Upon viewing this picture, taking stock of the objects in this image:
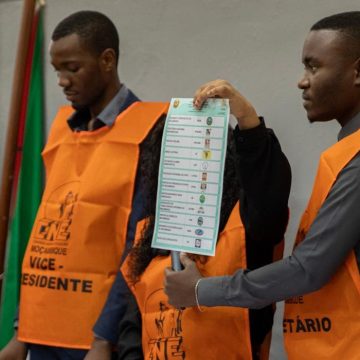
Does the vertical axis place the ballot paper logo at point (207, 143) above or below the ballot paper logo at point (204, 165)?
above

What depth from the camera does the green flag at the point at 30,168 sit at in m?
2.52

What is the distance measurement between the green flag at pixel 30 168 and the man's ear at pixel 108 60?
0.64 meters

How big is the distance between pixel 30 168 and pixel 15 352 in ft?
2.76

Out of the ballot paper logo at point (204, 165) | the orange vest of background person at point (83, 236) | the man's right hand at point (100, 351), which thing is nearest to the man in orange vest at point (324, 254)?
the ballot paper logo at point (204, 165)

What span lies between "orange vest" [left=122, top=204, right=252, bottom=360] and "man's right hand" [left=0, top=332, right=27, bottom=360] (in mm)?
602

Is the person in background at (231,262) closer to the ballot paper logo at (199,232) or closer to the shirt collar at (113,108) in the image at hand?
the ballot paper logo at (199,232)

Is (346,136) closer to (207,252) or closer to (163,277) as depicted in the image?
(207,252)

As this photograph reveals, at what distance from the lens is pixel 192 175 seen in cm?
134

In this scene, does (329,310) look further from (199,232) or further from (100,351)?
(100,351)

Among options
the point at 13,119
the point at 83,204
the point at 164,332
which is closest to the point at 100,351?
the point at 164,332

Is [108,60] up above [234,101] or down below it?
above

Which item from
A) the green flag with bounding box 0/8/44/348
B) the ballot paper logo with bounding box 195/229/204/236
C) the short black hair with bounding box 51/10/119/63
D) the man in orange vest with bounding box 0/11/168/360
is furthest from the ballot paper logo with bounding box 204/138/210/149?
the green flag with bounding box 0/8/44/348

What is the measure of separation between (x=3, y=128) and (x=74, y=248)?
997mm

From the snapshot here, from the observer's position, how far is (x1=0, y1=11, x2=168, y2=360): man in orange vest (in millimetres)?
1851
